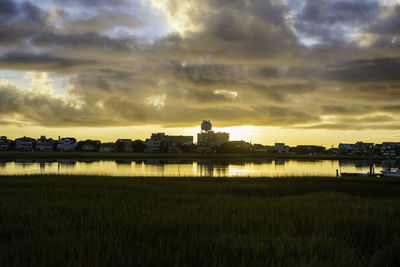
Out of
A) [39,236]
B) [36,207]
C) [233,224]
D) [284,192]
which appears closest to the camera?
[39,236]

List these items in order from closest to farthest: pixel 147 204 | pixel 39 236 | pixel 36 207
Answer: pixel 39 236
pixel 36 207
pixel 147 204

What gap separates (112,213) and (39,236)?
3.58 meters

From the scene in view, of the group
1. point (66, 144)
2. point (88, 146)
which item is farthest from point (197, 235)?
point (66, 144)

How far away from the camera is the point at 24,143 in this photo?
171 meters

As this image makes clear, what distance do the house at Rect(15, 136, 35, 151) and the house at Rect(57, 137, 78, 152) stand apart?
13.5 m

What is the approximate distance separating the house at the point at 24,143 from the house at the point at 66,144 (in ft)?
44.4

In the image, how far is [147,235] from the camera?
9.04 metres

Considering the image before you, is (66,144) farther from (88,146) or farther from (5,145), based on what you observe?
(5,145)

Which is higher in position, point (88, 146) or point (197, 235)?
point (88, 146)

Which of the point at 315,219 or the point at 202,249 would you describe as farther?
the point at 315,219

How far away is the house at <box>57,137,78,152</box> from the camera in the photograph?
17162 cm

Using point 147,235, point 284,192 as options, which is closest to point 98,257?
point 147,235

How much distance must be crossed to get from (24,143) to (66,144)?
21.7m

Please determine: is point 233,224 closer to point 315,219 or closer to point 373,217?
point 315,219
